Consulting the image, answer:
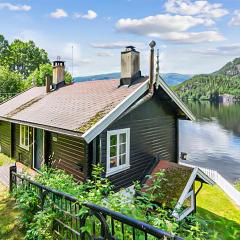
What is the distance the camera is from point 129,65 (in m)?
12.1

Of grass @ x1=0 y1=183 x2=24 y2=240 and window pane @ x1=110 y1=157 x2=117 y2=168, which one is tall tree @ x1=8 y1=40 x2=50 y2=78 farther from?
grass @ x1=0 y1=183 x2=24 y2=240

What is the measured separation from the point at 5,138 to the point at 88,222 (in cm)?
1538

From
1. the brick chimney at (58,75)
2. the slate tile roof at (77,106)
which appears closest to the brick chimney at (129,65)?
the slate tile roof at (77,106)

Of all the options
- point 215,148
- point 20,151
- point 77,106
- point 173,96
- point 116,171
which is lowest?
point 215,148

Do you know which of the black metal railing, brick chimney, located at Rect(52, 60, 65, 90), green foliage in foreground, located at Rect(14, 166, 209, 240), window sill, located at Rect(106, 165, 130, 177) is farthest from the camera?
brick chimney, located at Rect(52, 60, 65, 90)

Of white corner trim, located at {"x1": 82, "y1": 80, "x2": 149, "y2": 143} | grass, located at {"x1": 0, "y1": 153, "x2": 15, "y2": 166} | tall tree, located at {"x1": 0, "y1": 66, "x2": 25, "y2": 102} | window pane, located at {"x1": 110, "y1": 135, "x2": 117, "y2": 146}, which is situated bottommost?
grass, located at {"x1": 0, "y1": 153, "x2": 15, "y2": 166}

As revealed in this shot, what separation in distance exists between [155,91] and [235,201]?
9466 mm

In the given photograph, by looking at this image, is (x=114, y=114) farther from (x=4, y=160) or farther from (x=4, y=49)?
(x=4, y=49)

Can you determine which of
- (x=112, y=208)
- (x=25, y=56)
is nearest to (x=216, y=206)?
(x=112, y=208)

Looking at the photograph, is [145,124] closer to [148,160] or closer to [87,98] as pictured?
[148,160]

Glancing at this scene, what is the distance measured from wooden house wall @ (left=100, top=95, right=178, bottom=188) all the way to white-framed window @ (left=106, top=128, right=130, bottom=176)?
0.20 meters

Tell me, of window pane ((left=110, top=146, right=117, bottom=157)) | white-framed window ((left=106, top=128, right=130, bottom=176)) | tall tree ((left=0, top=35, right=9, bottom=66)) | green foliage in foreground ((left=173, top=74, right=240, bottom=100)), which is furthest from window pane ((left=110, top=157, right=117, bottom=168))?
green foliage in foreground ((left=173, top=74, right=240, bottom=100))

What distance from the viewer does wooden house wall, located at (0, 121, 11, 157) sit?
16797 millimetres

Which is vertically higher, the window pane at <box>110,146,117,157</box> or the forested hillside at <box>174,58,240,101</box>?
the forested hillside at <box>174,58,240,101</box>
